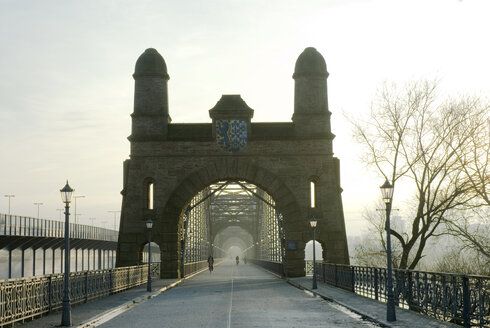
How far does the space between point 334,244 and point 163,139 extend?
1342cm

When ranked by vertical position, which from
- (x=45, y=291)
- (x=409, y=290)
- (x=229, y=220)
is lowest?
(x=409, y=290)

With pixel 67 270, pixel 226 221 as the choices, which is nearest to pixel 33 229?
pixel 67 270

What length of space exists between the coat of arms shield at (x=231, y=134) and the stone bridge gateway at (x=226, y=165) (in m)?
0.07

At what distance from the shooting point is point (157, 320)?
55.3 ft

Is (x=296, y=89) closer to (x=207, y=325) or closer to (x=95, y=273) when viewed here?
(x=95, y=273)

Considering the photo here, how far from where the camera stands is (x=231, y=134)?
143ft

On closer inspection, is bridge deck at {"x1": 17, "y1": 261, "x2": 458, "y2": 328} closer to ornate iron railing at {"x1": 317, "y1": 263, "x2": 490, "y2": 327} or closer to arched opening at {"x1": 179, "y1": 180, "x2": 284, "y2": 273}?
ornate iron railing at {"x1": 317, "y1": 263, "x2": 490, "y2": 327}

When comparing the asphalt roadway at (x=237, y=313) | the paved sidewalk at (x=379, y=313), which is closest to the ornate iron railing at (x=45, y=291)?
the asphalt roadway at (x=237, y=313)

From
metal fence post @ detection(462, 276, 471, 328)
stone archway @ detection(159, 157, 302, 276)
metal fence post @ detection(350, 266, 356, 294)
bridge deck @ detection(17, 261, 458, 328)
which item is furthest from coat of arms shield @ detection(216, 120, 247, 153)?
metal fence post @ detection(462, 276, 471, 328)

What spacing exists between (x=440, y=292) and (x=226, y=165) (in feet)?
90.5

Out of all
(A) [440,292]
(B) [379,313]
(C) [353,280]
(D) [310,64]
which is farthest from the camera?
(D) [310,64]

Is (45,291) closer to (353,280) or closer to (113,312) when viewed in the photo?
(113,312)

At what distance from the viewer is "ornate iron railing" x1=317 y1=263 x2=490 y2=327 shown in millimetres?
13703

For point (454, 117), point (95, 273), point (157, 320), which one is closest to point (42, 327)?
point (157, 320)
